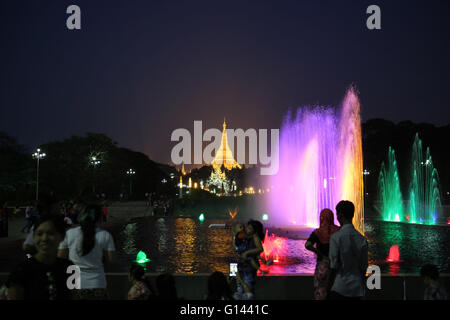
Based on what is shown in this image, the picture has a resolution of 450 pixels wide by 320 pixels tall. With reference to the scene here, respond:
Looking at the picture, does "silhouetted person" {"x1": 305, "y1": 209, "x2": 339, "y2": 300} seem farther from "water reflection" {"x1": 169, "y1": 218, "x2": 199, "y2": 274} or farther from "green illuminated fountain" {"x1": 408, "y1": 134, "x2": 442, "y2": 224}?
"green illuminated fountain" {"x1": 408, "y1": 134, "x2": 442, "y2": 224}

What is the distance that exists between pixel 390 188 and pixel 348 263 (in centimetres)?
5329

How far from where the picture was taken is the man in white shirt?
16.6 ft

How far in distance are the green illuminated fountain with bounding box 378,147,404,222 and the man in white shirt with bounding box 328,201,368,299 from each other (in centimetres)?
3302

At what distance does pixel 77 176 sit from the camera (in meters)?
61.8

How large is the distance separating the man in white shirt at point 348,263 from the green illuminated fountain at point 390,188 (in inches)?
1300

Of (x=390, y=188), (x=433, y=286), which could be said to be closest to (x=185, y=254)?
(x=433, y=286)

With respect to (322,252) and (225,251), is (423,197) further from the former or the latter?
→ (322,252)

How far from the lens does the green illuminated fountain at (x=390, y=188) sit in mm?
37219

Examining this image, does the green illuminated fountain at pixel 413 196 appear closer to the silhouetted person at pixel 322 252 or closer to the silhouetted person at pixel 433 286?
the silhouetted person at pixel 322 252

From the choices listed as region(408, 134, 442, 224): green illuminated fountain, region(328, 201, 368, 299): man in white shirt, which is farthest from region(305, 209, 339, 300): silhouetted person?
region(408, 134, 442, 224): green illuminated fountain

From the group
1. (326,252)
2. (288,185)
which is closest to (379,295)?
(326,252)

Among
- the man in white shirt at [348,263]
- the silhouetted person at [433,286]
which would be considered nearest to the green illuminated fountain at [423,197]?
the silhouetted person at [433,286]

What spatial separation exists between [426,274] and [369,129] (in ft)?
233
